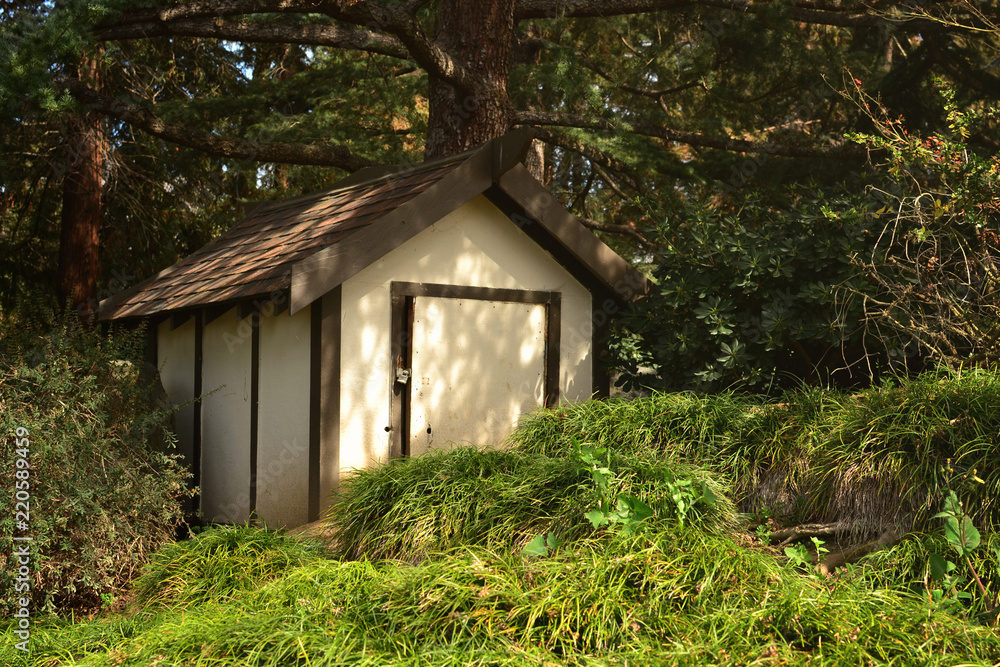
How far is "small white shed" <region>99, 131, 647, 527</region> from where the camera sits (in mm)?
7273

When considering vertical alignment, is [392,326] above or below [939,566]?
above

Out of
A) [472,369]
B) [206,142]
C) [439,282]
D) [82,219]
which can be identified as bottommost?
[472,369]

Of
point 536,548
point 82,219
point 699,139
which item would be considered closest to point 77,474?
point 536,548

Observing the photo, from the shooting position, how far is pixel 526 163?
44.2 feet

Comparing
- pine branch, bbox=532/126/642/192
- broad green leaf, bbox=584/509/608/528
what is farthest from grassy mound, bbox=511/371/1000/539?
pine branch, bbox=532/126/642/192

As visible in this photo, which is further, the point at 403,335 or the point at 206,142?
the point at 206,142

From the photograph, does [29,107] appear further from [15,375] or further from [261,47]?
[261,47]

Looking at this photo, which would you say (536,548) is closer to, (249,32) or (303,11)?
(303,11)

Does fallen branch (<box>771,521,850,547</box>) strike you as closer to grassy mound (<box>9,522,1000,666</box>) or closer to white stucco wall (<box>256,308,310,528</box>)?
grassy mound (<box>9,522,1000,666</box>)

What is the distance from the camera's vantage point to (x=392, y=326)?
7.59 meters

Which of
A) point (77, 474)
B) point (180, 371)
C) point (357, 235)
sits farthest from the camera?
point (180, 371)

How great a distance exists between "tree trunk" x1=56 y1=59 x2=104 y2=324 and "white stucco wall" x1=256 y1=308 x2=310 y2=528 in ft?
19.2

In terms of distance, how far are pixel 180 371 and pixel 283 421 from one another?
105 inches

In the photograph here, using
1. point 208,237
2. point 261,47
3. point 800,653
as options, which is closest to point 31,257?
point 208,237
